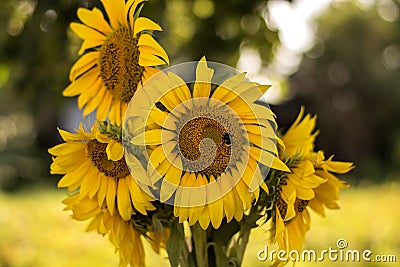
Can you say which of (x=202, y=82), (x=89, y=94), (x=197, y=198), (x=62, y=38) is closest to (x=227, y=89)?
(x=202, y=82)

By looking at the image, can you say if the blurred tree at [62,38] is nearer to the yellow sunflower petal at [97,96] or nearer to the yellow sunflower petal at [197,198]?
the yellow sunflower petal at [97,96]

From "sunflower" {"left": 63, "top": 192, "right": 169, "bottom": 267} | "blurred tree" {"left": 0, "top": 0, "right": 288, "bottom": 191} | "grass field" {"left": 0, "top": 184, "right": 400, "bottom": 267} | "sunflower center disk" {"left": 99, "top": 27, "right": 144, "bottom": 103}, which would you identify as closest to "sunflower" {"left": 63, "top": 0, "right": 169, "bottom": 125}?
"sunflower center disk" {"left": 99, "top": 27, "right": 144, "bottom": 103}

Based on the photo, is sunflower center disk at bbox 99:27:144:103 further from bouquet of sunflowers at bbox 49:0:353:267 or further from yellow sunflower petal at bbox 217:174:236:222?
yellow sunflower petal at bbox 217:174:236:222

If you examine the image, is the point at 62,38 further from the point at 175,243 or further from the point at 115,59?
the point at 175,243

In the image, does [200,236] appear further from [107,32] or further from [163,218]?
[107,32]

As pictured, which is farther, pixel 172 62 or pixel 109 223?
pixel 172 62

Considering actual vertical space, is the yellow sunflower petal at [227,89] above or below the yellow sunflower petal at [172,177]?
above

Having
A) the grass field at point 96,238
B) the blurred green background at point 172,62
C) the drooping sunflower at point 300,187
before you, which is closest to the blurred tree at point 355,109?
the blurred green background at point 172,62
